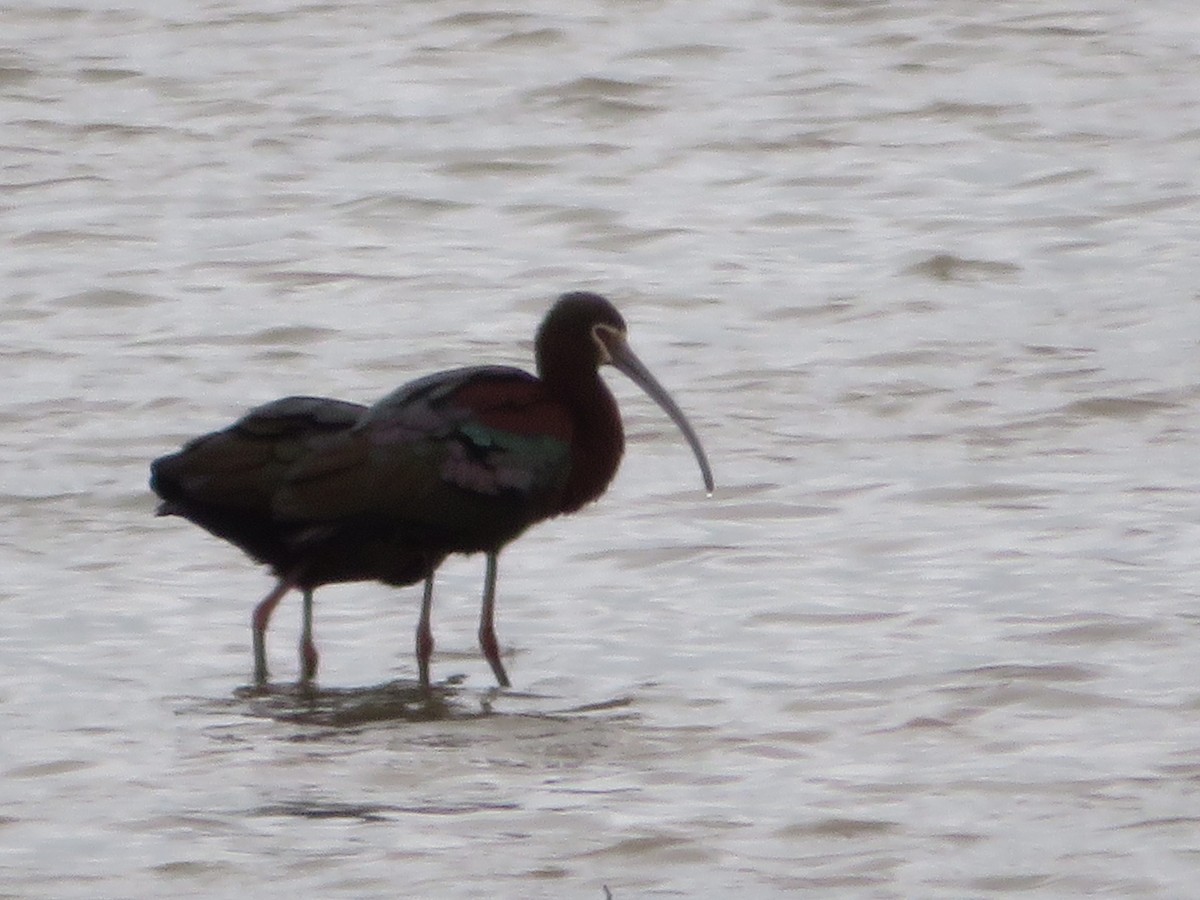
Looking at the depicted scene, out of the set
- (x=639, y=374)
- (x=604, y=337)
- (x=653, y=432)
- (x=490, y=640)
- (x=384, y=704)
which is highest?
(x=604, y=337)

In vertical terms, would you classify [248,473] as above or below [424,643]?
above

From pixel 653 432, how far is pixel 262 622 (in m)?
3.62

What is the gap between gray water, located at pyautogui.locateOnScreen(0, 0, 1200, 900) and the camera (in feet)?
25.8

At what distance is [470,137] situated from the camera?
1812 cm

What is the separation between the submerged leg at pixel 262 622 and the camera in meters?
9.44

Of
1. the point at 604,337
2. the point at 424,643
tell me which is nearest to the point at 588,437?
the point at 604,337

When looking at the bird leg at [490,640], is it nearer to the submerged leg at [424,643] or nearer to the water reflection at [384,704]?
the water reflection at [384,704]

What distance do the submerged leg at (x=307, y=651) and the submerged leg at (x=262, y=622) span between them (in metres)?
0.09

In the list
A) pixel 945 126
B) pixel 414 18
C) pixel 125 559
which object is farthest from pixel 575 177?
pixel 125 559

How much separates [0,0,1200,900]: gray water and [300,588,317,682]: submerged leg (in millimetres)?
80

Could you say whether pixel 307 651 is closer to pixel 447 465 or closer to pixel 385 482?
pixel 385 482

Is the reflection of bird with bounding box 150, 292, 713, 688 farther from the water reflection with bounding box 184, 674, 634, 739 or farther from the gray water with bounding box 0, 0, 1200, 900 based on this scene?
the gray water with bounding box 0, 0, 1200, 900

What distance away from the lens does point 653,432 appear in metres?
12.8

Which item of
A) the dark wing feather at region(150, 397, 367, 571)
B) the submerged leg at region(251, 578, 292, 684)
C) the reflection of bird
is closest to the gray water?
the submerged leg at region(251, 578, 292, 684)
